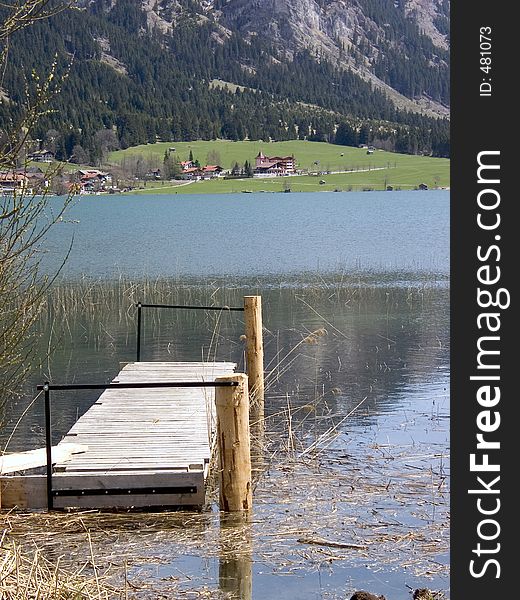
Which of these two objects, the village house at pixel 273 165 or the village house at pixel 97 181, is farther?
the village house at pixel 273 165

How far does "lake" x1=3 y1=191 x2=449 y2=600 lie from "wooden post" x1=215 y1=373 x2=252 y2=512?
1.12 ft

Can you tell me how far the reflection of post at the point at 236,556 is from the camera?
8637 millimetres

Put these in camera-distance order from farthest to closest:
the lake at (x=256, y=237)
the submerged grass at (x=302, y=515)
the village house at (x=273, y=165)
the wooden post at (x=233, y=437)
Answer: the village house at (x=273, y=165) < the lake at (x=256, y=237) < the wooden post at (x=233, y=437) < the submerged grass at (x=302, y=515)

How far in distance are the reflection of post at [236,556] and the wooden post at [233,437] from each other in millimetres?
214

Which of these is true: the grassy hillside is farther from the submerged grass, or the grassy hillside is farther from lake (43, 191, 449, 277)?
the submerged grass

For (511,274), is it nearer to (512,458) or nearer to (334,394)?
(512,458)

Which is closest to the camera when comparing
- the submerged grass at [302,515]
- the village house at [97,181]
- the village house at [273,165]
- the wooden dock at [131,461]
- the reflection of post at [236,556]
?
the reflection of post at [236,556]

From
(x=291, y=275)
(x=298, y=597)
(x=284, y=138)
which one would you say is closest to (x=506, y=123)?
(x=298, y=597)

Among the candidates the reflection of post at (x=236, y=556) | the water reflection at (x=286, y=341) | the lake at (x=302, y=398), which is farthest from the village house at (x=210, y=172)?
the reflection of post at (x=236, y=556)

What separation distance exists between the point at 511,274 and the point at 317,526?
3747mm

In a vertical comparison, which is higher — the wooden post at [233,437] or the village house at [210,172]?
the village house at [210,172]

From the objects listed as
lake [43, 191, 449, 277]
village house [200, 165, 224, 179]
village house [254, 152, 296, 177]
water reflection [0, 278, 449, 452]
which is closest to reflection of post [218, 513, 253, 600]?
water reflection [0, 278, 449, 452]

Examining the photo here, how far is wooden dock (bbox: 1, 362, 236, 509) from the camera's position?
33.1 ft

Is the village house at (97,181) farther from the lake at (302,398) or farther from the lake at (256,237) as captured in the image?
the lake at (302,398)
